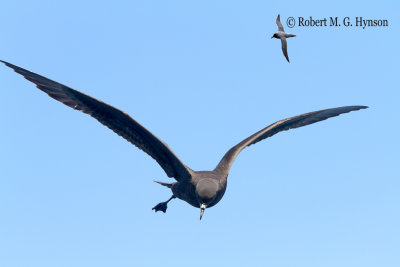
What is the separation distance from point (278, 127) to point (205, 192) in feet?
13.2

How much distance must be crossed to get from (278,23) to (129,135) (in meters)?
6.16

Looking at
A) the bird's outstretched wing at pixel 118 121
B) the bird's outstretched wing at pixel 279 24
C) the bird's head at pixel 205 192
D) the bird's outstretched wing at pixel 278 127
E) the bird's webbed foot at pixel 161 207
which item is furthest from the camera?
the bird's webbed foot at pixel 161 207

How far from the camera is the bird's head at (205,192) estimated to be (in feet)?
39.7

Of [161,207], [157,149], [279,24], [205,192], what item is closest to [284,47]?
[279,24]

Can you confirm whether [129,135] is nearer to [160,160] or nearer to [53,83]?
[160,160]

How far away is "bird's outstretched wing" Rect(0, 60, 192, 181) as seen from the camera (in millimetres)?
11703

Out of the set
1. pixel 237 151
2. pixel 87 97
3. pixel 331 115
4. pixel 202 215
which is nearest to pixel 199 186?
pixel 202 215

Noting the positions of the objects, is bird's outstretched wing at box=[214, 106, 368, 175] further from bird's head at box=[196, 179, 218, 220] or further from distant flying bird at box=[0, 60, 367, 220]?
bird's head at box=[196, 179, 218, 220]

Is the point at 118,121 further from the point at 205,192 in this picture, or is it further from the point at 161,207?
the point at 161,207

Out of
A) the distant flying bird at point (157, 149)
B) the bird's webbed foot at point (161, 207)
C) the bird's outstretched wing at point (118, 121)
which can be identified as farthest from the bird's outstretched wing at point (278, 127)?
the bird's webbed foot at point (161, 207)

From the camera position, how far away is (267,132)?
14812 mm

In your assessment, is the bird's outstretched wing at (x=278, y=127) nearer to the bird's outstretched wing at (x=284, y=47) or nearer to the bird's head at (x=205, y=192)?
the bird's head at (x=205, y=192)

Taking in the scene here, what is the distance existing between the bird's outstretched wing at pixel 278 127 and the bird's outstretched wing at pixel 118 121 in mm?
1233

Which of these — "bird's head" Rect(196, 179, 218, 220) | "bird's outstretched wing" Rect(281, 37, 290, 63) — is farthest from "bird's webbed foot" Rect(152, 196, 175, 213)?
"bird's outstretched wing" Rect(281, 37, 290, 63)
